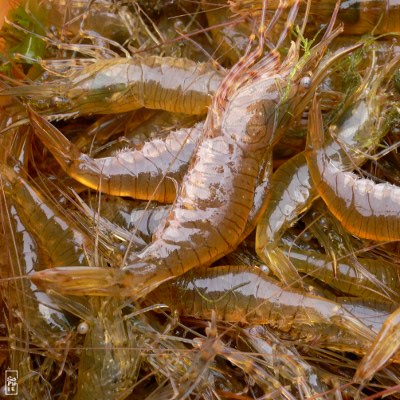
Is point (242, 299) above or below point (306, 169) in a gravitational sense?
below

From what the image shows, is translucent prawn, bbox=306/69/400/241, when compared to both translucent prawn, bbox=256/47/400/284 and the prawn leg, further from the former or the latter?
the prawn leg

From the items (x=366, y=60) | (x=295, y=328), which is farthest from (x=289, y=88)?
(x=295, y=328)

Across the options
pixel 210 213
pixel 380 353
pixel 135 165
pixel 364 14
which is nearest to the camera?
pixel 380 353

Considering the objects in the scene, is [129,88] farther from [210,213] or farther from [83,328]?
[83,328]

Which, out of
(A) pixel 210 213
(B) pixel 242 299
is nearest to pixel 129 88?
(A) pixel 210 213

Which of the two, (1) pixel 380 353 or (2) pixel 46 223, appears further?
(2) pixel 46 223

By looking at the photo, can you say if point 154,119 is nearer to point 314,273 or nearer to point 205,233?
point 205,233
